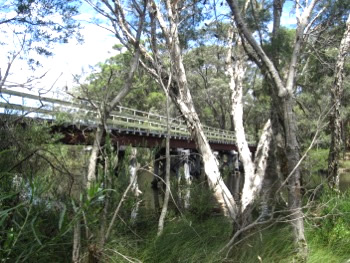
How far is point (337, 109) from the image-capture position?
923 centimetres

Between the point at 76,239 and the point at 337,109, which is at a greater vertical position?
Answer: the point at 337,109

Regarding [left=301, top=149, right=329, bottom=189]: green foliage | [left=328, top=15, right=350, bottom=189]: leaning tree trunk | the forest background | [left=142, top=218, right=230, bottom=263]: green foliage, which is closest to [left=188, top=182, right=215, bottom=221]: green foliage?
the forest background

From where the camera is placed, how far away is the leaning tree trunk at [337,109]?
8.70 m

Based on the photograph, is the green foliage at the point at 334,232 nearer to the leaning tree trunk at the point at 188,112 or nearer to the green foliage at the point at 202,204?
the leaning tree trunk at the point at 188,112

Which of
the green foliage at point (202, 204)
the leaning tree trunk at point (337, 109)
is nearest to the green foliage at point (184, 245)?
the green foliage at point (202, 204)

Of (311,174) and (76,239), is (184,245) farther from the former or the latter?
(311,174)

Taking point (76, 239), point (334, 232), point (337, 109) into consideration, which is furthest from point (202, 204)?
point (76, 239)

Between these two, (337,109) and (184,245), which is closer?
(184,245)

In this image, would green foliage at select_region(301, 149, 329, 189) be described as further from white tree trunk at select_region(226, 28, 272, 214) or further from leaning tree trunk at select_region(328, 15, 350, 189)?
white tree trunk at select_region(226, 28, 272, 214)

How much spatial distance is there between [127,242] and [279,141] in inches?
207

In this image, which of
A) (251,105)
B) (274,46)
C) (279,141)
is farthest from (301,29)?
(251,105)

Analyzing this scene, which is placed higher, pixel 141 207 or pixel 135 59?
pixel 135 59

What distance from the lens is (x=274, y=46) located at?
845cm

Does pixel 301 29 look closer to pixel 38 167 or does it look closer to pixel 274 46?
pixel 274 46
